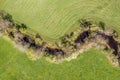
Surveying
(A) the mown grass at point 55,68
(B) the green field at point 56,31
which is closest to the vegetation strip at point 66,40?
(B) the green field at point 56,31

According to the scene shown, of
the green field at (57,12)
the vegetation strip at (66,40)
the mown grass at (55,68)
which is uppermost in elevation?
the green field at (57,12)

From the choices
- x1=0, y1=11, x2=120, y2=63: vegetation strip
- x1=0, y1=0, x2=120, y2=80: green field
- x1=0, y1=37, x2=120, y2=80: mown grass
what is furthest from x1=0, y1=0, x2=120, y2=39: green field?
x1=0, y1=37, x2=120, y2=80: mown grass

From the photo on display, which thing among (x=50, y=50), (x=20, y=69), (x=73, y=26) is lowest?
(x=20, y=69)

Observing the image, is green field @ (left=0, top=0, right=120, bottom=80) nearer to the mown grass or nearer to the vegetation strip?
the mown grass

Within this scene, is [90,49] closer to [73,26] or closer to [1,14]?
[73,26]

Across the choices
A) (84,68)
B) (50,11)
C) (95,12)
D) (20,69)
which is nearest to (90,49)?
(84,68)

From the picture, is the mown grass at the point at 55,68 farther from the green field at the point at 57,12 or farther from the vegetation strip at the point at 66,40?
the green field at the point at 57,12

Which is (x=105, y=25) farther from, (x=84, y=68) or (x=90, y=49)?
(x=84, y=68)

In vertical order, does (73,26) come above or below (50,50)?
above
